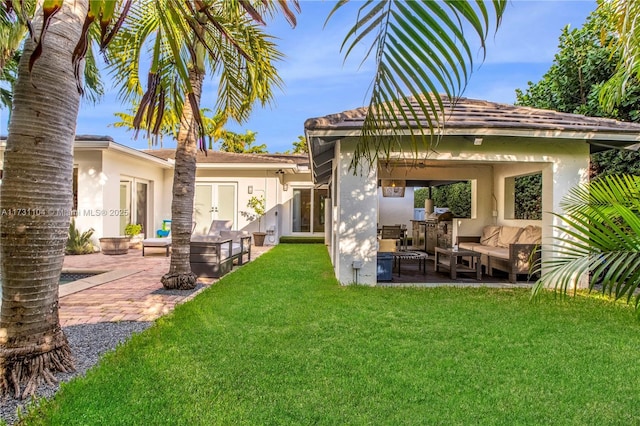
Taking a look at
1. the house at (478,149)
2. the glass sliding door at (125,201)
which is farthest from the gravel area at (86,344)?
the glass sliding door at (125,201)

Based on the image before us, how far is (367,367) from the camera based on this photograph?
3.99 m

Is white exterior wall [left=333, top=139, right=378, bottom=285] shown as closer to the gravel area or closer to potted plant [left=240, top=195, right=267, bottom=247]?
the gravel area

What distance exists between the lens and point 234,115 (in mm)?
9086

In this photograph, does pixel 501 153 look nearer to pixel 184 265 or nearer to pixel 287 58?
pixel 287 58

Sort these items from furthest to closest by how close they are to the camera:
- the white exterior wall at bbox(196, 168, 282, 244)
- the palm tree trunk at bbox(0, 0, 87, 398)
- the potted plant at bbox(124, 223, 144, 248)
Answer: the white exterior wall at bbox(196, 168, 282, 244)
the potted plant at bbox(124, 223, 144, 248)
the palm tree trunk at bbox(0, 0, 87, 398)

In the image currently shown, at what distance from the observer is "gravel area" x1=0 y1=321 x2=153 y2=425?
3203 mm

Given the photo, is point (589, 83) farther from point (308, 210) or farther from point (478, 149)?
point (308, 210)

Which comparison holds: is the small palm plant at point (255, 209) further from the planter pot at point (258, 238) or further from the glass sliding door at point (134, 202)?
the glass sliding door at point (134, 202)

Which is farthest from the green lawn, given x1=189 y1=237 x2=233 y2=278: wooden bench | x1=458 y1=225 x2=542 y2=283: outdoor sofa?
x1=189 y1=237 x2=233 y2=278: wooden bench

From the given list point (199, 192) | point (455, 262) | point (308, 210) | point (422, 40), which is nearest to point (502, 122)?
point (455, 262)

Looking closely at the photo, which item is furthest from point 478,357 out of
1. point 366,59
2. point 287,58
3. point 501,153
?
point 287,58

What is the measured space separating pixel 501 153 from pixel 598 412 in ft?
20.7

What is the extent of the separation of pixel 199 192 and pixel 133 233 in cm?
415

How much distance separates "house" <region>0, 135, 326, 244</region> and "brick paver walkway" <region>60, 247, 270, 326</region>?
390 cm
